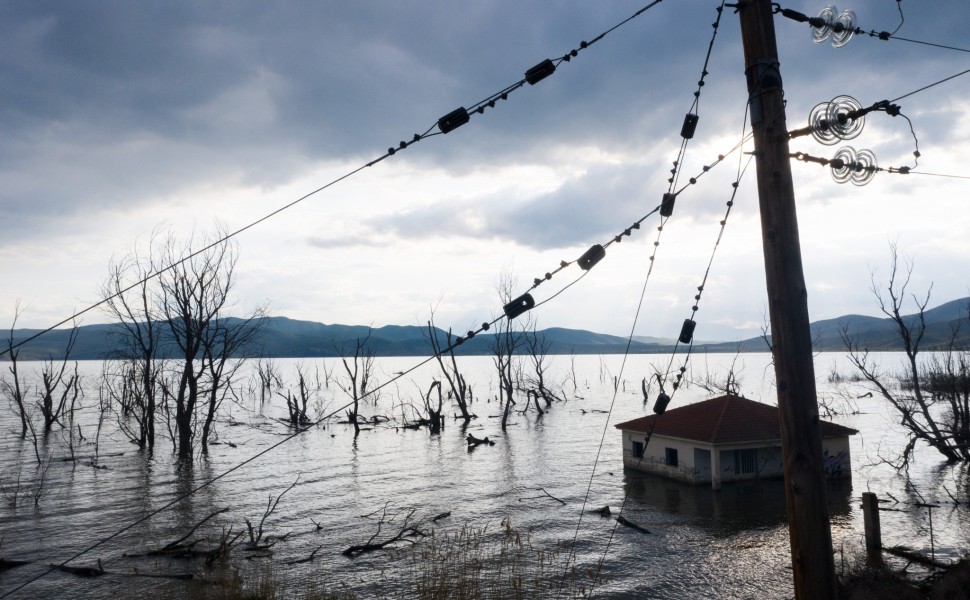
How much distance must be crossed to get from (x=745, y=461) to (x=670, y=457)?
3.58 metres

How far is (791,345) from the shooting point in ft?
21.8

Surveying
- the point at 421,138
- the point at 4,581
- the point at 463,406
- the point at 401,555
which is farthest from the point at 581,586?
the point at 463,406

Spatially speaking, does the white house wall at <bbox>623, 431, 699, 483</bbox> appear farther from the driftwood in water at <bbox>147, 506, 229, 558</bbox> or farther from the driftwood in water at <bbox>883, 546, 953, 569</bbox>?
the driftwood in water at <bbox>147, 506, 229, 558</bbox>

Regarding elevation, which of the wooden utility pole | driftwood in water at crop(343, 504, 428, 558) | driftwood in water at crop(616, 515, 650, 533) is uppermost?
the wooden utility pole

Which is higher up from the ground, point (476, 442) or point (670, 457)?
point (670, 457)

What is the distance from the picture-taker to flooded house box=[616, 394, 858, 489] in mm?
28453

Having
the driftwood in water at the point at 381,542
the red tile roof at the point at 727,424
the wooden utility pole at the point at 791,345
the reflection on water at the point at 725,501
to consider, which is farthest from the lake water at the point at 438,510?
the wooden utility pole at the point at 791,345

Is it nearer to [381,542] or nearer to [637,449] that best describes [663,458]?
[637,449]

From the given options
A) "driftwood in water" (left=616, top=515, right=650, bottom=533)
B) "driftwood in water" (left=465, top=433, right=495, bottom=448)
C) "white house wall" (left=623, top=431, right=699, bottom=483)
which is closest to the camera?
"driftwood in water" (left=616, top=515, right=650, bottom=533)

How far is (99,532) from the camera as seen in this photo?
2416 centimetres

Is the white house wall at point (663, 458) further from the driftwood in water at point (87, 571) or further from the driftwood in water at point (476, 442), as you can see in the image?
the driftwood in water at point (87, 571)

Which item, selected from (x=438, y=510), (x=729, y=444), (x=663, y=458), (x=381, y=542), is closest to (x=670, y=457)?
(x=663, y=458)

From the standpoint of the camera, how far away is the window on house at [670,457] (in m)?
30.9

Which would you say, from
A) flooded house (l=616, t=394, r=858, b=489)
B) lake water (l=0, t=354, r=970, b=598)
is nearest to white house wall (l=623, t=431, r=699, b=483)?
flooded house (l=616, t=394, r=858, b=489)
